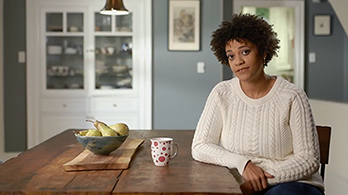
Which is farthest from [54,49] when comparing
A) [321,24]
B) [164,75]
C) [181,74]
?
[321,24]

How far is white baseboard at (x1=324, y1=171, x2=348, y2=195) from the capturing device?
3.49m

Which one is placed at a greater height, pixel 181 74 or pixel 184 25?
pixel 184 25

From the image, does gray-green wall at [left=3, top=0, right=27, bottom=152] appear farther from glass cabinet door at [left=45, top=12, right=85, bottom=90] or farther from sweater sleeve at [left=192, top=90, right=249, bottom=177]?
sweater sleeve at [left=192, top=90, right=249, bottom=177]

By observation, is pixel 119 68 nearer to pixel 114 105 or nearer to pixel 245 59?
pixel 114 105

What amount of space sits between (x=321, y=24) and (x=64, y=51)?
3044mm

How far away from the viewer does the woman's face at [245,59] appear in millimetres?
1822

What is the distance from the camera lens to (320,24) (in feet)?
17.9

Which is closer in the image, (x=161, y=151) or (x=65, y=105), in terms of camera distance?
(x=161, y=151)

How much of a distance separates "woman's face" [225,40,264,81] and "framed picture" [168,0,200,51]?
2738 mm

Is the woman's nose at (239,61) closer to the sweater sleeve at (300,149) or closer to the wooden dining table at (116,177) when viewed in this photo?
the sweater sleeve at (300,149)

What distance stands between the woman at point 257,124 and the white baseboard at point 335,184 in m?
1.87

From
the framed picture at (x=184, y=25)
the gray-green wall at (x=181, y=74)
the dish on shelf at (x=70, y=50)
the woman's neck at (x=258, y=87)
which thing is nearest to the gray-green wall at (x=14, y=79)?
the dish on shelf at (x=70, y=50)

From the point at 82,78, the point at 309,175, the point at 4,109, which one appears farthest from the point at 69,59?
the point at 309,175

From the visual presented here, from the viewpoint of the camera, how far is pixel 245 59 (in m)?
1.83
